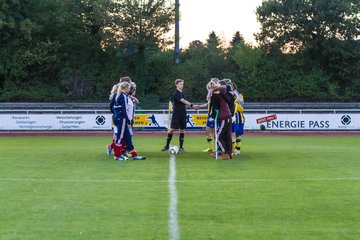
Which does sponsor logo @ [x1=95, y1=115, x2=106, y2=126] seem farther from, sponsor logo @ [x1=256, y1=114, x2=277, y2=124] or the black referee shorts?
the black referee shorts

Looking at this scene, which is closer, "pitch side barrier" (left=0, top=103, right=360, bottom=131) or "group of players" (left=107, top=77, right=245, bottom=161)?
"group of players" (left=107, top=77, right=245, bottom=161)

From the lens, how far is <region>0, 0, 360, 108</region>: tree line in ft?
185

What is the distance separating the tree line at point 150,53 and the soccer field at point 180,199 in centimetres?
3980

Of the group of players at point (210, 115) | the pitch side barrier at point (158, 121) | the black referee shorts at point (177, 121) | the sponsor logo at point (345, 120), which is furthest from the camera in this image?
the sponsor logo at point (345, 120)

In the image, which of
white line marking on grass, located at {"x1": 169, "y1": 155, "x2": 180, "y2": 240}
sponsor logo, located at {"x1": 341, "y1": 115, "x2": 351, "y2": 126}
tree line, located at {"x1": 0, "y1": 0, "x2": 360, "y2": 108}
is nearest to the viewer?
white line marking on grass, located at {"x1": 169, "y1": 155, "x2": 180, "y2": 240}

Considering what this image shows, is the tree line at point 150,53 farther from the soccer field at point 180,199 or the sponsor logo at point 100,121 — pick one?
the soccer field at point 180,199

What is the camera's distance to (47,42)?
5834cm

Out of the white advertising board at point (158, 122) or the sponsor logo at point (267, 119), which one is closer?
the white advertising board at point (158, 122)

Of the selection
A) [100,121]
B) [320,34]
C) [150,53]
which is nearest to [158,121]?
[100,121]

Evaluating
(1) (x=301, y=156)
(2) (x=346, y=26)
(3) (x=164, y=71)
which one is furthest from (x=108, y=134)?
(2) (x=346, y=26)

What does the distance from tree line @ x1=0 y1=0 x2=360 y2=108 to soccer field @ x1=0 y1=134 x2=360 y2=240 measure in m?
39.8

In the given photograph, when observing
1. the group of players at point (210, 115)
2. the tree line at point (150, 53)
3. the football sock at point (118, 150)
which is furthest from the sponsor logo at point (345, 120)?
the tree line at point (150, 53)

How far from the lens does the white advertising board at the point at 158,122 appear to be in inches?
1332

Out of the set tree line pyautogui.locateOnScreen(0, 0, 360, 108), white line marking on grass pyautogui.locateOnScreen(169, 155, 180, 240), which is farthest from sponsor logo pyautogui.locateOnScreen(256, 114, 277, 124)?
tree line pyautogui.locateOnScreen(0, 0, 360, 108)
